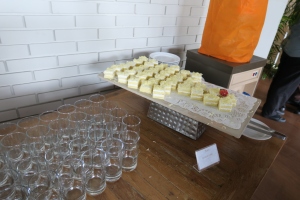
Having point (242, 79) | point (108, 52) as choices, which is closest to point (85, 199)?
point (108, 52)

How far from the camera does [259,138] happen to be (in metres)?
1.02

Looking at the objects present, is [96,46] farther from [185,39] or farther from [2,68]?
[185,39]

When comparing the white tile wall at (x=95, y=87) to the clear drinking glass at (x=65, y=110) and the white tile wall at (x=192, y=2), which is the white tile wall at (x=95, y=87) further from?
the white tile wall at (x=192, y=2)

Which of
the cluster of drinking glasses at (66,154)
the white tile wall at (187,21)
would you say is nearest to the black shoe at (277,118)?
the white tile wall at (187,21)

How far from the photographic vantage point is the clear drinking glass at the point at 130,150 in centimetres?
75

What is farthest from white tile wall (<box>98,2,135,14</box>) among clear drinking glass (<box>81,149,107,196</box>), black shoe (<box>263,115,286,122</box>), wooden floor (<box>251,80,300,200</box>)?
black shoe (<box>263,115,286,122</box>)

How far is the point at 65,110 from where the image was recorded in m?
0.94

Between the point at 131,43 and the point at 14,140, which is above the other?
the point at 131,43

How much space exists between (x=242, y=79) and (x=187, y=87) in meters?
0.68

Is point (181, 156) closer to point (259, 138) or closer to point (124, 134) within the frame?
point (124, 134)

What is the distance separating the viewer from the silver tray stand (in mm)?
938

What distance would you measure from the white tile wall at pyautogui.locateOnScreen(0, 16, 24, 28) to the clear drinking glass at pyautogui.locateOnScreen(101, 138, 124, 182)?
0.77 m

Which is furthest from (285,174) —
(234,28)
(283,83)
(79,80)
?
(79,80)

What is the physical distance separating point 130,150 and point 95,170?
0.16 m
